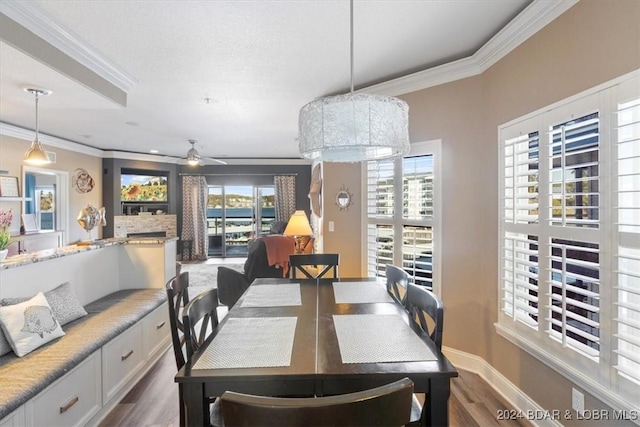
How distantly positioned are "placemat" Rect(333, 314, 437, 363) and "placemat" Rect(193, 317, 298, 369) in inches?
9.8

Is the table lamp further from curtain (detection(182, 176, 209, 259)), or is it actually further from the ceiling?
curtain (detection(182, 176, 209, 259))

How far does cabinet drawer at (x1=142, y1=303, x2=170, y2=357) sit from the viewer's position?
2.88 m

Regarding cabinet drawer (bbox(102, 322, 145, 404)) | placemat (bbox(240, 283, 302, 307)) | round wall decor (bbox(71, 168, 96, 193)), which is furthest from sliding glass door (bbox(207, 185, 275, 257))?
placemat (bbox(240, 283, 302, 307))

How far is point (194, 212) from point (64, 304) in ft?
20.5

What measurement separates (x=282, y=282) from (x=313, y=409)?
1.86 m

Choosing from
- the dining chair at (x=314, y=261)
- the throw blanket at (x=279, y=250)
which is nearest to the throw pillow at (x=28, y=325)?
the dining chair at (x=314, y=261)

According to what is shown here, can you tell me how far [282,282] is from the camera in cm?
262

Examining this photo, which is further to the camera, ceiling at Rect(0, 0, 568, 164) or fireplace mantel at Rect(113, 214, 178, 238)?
fireplace mantel at Rect(113, 214, 178, 238)

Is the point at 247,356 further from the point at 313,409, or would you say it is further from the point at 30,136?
the point at 30,136

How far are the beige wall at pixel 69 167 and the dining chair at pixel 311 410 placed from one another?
6234 mm

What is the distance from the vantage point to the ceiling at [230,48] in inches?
80.6

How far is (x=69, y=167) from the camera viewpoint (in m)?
6.41

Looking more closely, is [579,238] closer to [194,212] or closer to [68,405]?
[68,405]

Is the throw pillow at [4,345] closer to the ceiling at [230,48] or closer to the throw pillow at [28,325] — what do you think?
the throw pillow at [28,325]
